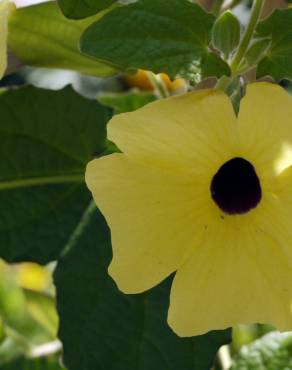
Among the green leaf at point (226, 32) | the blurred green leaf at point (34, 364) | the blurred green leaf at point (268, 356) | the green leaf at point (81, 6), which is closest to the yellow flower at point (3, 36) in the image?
the green leaf at point (81, 6)

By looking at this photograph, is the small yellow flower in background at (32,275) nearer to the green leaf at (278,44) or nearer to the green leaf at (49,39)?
the green leaf at (49,39)

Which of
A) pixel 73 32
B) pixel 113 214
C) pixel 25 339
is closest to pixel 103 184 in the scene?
pixel 113 214

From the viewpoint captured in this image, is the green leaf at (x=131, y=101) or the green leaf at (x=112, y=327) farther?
the green leaf at (x=131, y=101)

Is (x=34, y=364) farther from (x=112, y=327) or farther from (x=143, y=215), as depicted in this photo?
(x=143, y=215)

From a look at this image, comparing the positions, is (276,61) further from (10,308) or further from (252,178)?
(10,308)

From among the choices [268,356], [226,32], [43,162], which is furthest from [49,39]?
[268,356]

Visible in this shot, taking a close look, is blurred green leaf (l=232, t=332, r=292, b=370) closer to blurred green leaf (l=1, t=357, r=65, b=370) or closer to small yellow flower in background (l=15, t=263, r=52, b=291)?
blurred green leaf (l=1, t=357, r=65, b=370)
